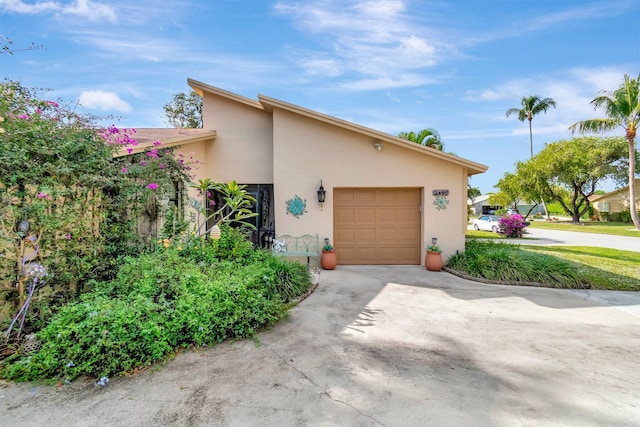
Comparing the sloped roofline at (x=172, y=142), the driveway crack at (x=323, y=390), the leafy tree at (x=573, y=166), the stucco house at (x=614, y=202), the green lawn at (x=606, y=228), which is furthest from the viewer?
the stucco house at (x=614, y=202)

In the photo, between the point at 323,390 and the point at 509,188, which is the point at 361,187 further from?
the point at 509,188

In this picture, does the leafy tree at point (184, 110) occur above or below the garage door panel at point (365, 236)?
above

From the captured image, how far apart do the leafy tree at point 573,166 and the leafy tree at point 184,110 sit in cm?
3058

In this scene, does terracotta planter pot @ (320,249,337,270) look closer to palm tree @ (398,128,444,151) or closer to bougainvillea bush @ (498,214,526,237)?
palm tree @ (398,128,444,151)

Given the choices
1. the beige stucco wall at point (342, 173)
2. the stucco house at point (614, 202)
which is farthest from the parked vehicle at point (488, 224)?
the stucco house at point (614, 202)

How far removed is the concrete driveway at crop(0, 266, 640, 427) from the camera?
2.23m

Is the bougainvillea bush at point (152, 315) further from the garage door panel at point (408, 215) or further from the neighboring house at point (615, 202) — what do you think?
the neighboring house at point (615, 202)

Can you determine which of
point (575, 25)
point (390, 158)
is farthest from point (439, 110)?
point (390, 158)

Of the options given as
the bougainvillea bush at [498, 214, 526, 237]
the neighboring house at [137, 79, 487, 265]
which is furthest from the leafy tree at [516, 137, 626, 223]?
the neighboring house at [137, 79, 487, 265]

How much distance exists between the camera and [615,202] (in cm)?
3191

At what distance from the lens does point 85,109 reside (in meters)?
4.39

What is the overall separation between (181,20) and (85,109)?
178 inches

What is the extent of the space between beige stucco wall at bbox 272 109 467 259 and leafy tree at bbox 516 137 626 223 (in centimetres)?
2664

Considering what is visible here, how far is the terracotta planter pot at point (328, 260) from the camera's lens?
24.8 ft
